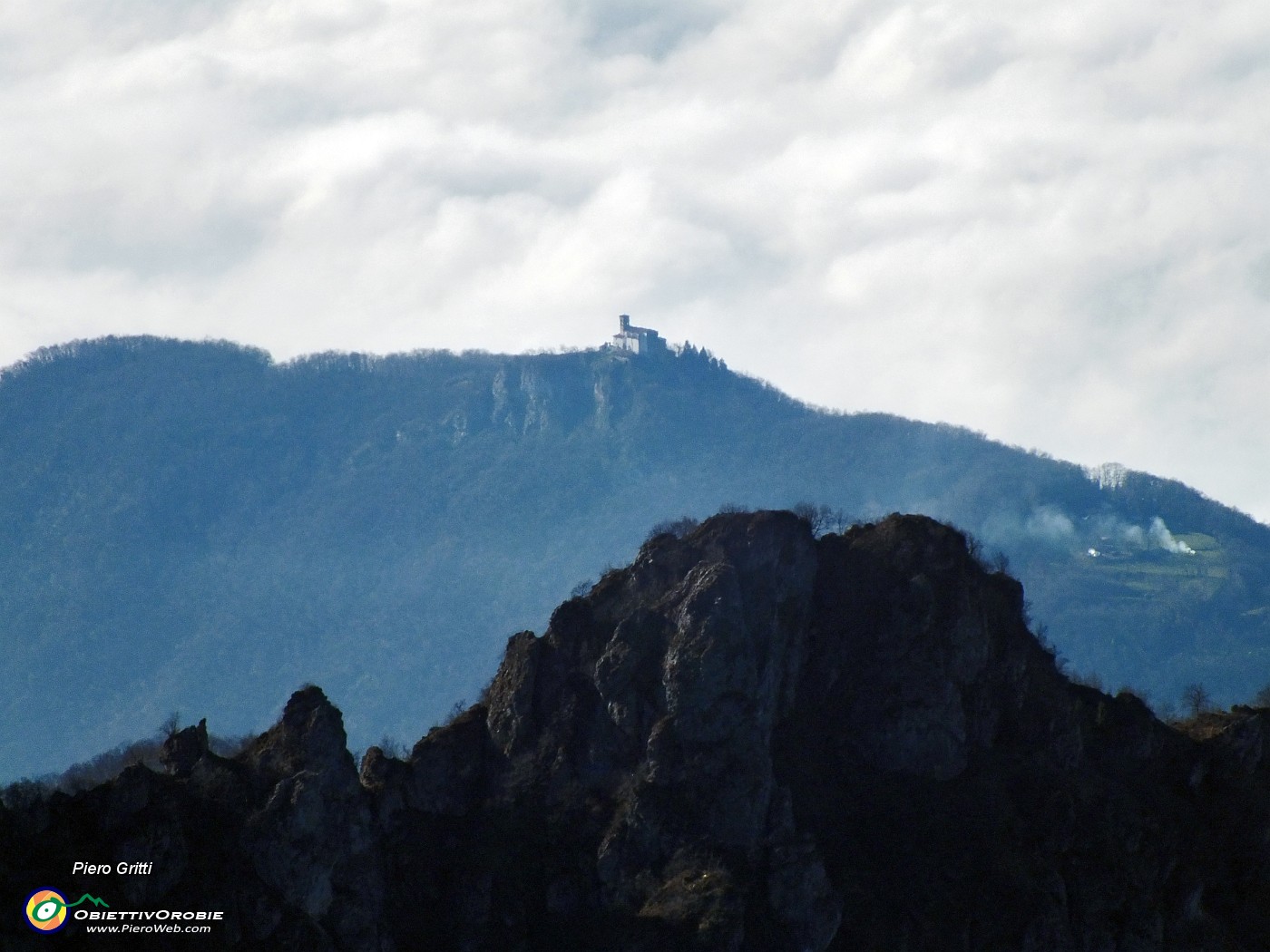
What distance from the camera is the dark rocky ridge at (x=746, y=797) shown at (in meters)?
99.4

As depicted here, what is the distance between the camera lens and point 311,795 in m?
99.4

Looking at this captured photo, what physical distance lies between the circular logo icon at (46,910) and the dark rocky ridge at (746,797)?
3.51 meters

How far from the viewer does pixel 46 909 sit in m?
89.1

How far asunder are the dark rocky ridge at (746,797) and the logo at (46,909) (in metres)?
3.42

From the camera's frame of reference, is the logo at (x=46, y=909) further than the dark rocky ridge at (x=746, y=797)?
No

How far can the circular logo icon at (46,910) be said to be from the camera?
88500mm

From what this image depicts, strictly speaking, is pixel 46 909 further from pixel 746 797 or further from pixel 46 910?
pixel 746 797

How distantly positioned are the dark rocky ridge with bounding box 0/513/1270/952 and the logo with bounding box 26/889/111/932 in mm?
3417

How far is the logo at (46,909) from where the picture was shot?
8850 cm

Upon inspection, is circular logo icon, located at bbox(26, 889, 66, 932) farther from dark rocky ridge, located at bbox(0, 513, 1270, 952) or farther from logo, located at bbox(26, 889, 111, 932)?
dark rocky ridge, located at bbox(0, 513, 1270, 952)

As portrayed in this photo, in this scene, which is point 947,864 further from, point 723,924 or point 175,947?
point 175,947

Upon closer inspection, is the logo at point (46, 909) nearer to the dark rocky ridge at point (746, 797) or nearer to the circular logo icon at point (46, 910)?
the circular logo icon at point (46, 910)

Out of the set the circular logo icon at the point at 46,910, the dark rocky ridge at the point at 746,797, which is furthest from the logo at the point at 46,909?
the dark rocky ridge at the point at 746,797

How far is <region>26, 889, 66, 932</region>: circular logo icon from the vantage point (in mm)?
88500
